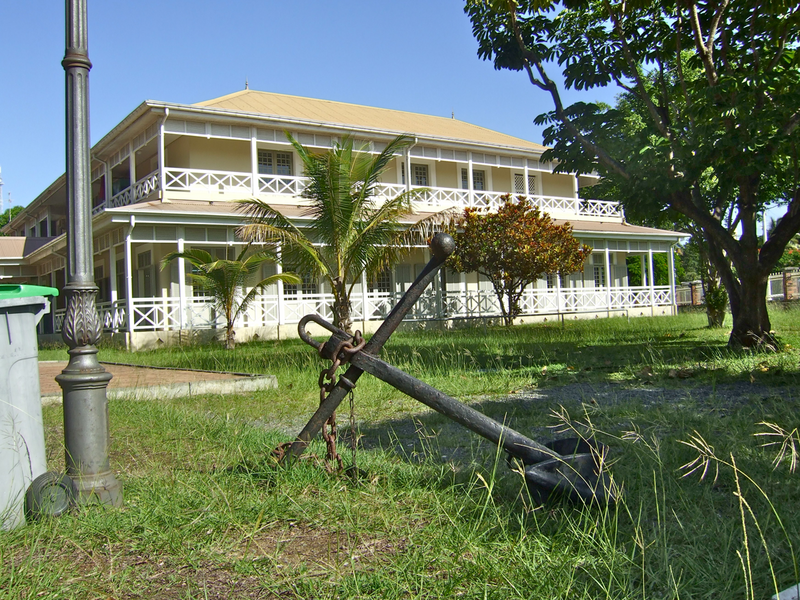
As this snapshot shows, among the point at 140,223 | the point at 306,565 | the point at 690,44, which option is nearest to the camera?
the point at 306,565

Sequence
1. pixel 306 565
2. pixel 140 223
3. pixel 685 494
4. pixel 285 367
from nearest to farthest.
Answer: pixel 306 565
pixel 685 494
pixel 285 367
pixel 140 223

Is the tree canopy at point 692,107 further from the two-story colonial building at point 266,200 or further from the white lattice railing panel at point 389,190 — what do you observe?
the white lattice railing panel at point 389,190

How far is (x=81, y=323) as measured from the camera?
10.2ft

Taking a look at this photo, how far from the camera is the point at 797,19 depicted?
790cm

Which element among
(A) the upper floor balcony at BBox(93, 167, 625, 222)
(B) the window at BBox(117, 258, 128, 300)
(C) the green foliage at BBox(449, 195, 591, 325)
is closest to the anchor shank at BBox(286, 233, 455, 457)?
(A) the upper floor balcony at BBox(93, 167, 625, 222)

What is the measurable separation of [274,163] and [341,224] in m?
9.78

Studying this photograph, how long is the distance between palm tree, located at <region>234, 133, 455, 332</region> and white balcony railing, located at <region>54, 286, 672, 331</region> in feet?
6.35

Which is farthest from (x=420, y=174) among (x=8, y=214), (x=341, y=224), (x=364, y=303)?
(x=8, y=214)

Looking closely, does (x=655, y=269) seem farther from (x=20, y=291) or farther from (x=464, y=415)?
(x=20, y=291)

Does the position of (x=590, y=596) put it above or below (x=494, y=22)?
below

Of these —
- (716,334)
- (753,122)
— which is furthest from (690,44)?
(716,334)

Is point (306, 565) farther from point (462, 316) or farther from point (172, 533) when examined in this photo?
point (462, 316)

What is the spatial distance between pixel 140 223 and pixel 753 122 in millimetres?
13901

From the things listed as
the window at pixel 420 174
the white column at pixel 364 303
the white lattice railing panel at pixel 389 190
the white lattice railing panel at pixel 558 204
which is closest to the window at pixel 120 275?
the white column at pixel 364 303
